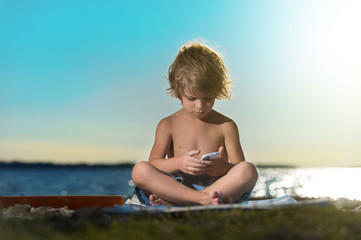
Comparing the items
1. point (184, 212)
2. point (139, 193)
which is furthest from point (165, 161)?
point (184, 212)

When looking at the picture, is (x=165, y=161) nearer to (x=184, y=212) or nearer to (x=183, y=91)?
(x=183, y=91)

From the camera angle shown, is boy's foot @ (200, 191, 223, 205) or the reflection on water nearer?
boy's foot @ (200, 191, 223, 205)

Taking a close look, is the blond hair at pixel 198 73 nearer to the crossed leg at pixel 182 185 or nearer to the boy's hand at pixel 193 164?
the boy's hand at pixel 193 164

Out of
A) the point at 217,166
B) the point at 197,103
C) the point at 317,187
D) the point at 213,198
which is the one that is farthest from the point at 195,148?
the point at 317,187

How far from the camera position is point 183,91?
13.1 ft

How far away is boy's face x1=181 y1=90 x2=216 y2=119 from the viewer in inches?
153

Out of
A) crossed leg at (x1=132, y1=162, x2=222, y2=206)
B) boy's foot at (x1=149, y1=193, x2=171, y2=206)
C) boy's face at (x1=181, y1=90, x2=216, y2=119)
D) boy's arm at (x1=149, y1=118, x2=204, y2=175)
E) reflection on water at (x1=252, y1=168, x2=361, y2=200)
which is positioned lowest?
reflection on water at (x1=252, y1=168, x2=361, y2=200)

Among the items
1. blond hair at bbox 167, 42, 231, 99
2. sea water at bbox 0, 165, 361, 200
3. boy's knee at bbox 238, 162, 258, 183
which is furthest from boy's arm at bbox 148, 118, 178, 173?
sea water at bbox 0, 165, 361, 200

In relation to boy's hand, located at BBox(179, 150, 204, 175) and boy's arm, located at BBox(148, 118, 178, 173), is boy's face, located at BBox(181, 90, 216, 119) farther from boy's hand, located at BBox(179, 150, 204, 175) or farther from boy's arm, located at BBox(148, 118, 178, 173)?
boy's hand, located at BBox(179, 150, 204, 175)

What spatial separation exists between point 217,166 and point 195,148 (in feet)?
1.99

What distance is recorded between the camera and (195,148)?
4176 millimetres

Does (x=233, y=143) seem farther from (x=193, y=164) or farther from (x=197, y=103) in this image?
(x=193, y=164)

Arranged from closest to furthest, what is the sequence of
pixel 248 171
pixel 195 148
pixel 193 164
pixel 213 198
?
pixel 213 198 → pixel 193 164 → pixel 248 171 → pixel 195 148

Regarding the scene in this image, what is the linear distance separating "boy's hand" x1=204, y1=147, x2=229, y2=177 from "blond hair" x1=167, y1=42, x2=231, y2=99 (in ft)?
2.11
